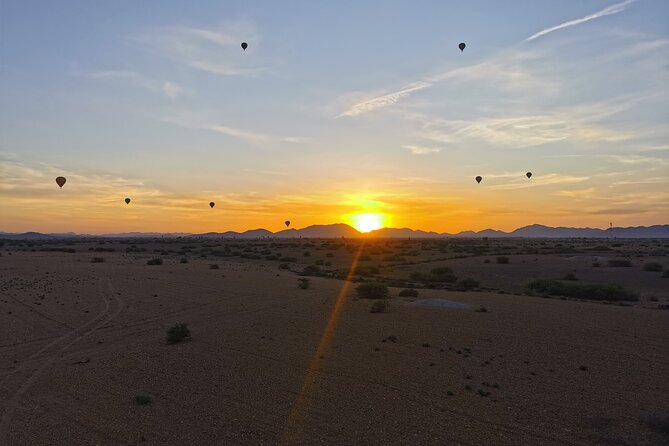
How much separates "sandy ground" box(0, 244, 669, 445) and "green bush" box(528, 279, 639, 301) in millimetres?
6301

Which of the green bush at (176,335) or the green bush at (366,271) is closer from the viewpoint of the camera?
the green bush at (176,335)

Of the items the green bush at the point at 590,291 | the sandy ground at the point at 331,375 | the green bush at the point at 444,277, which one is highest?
the green bush at the point at 444,277

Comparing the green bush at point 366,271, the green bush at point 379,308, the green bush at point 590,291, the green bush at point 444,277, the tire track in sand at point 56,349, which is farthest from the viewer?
the green bush at point 366,271

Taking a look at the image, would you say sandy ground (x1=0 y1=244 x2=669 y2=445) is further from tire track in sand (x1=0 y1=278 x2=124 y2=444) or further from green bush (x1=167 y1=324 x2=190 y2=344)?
green bush (x1=167 y1=324 x2=190 y2=344)

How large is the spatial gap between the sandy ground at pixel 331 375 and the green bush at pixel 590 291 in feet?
20.7

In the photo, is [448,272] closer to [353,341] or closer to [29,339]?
[353,341]

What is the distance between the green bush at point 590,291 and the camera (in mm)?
28719

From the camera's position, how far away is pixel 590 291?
29531mm

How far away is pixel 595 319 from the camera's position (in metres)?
20.1

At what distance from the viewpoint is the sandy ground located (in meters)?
9.57

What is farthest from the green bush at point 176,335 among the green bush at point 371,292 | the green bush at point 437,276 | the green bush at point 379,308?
the green bush at point 437,276

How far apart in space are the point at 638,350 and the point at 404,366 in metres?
7.36

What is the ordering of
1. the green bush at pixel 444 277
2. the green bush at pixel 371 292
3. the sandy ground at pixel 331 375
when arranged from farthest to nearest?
the green bush at pixel 444 277, the green bush at pixel 371 292, the sandy ground at pixel 331 375

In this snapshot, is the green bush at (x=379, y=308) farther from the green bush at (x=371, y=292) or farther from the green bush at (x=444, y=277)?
the green bush at (x=444, y=277)
